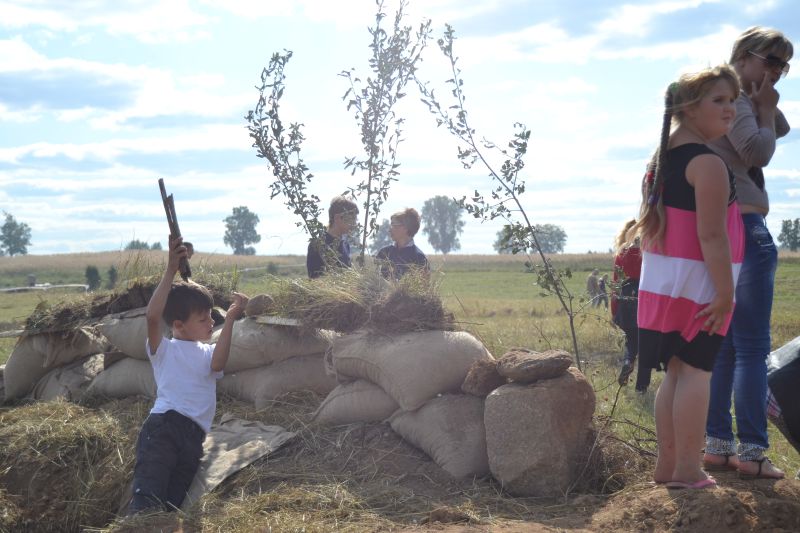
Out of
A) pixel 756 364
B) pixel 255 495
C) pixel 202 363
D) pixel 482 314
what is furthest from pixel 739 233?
pixel 482 314

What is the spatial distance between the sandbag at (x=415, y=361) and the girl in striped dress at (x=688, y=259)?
50.1 inches

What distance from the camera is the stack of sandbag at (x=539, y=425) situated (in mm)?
3977

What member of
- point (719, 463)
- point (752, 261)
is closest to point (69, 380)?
point (719, 463)

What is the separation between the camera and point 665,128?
11.9 feet

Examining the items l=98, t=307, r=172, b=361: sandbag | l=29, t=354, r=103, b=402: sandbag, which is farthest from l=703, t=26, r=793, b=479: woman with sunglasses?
l=29, t=354, r=103, b=402: sandbag

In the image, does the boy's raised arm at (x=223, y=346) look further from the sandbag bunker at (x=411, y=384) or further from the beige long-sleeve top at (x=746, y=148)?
the beige long-sleeve top at (x=746, y=148)

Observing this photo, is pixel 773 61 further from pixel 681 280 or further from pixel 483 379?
pixel 483 379

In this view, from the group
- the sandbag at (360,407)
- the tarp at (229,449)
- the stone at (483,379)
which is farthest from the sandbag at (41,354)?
the stone at (483,379)

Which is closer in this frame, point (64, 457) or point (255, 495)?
point (255, 495)

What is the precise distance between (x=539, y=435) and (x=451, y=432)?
22.1 inches

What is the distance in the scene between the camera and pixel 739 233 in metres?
3.62

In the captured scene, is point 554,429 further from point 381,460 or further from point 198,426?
point 198,426

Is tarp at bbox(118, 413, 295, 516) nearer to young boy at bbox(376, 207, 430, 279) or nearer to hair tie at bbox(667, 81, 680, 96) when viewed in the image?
young boy at bbox(376, 207, 430, 279)

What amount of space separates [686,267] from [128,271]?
4899mm
